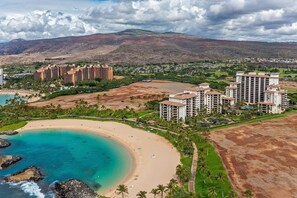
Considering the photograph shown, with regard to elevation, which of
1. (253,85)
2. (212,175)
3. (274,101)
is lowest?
(212,175)

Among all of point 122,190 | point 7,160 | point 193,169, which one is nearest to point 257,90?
point 193,169

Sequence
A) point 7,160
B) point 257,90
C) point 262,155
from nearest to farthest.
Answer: point 7,160
point 262,155
point 257,90

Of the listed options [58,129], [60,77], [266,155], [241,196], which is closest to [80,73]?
[60,77]

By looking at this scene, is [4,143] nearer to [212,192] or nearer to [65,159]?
[65,159]

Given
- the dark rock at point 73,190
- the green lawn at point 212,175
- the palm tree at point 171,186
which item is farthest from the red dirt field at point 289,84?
the dark rock at point 73,190

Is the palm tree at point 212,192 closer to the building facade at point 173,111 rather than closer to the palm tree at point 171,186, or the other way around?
the palm tree at point 171,186

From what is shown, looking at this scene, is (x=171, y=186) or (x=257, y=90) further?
(x=257, y=90)
